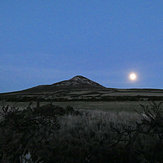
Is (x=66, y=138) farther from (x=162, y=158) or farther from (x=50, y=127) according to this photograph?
(x=162, y=158)

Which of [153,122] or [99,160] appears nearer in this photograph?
[99,160]

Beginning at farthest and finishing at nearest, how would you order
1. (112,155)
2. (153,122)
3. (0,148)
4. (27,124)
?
(27,124)
(153,122)
(112,155)
(0,148)

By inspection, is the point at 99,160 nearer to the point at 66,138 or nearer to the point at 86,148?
the point at 86,148

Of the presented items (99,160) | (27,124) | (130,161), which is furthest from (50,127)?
(130,161)

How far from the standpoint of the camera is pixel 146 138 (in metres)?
4.06

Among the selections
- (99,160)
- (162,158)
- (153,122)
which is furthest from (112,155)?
(153,122)

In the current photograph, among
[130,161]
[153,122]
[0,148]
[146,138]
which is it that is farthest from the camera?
[146,138]

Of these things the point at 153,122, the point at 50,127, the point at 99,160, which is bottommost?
the point at 99,160

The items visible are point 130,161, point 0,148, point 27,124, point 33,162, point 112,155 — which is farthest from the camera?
point 27,124

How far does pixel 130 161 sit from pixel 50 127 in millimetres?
2530

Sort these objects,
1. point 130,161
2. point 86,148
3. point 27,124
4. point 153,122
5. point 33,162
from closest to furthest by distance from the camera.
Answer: point 33,162 → point 130,161 → point 86,148 → point 153,122 → point 27,124

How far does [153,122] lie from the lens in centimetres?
355

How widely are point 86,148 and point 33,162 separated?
51.7 inches

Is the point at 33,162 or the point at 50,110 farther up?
the point at 50,110
